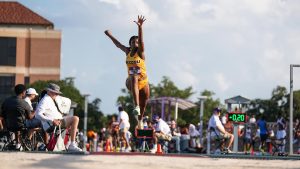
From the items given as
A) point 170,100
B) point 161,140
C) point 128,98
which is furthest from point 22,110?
point 128,98

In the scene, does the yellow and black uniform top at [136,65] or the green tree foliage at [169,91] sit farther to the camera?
the green tree foliage at [169,91]

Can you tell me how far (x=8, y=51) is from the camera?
97375mm

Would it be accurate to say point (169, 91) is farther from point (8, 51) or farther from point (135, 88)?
point (135, 88)

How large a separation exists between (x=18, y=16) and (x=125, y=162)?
300ft

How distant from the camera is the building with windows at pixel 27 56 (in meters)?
97.1

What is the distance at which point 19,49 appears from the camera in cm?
9794

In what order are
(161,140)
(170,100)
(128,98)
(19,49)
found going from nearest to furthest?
(161,140) < (170,100) < (128,98) < (19,49)

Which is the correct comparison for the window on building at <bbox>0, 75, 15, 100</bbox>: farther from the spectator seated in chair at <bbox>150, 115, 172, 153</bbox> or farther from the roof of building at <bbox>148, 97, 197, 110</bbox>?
the spectator seated in chair at <bbox>150, 115, 172, 153</bbox>

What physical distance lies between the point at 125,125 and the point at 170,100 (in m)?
15.4

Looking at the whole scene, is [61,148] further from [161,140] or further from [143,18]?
[161,140]

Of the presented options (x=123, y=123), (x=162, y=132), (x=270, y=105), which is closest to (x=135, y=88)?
(x=162, y=132)

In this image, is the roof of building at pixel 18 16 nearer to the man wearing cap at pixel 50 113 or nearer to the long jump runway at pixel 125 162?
the man wearing cap at pixel 50 113

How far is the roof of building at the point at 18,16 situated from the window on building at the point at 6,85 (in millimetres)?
8809

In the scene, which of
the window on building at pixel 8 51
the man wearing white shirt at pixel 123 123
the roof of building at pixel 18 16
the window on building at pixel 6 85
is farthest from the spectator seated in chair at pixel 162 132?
the roof of building at pixel 18 16
